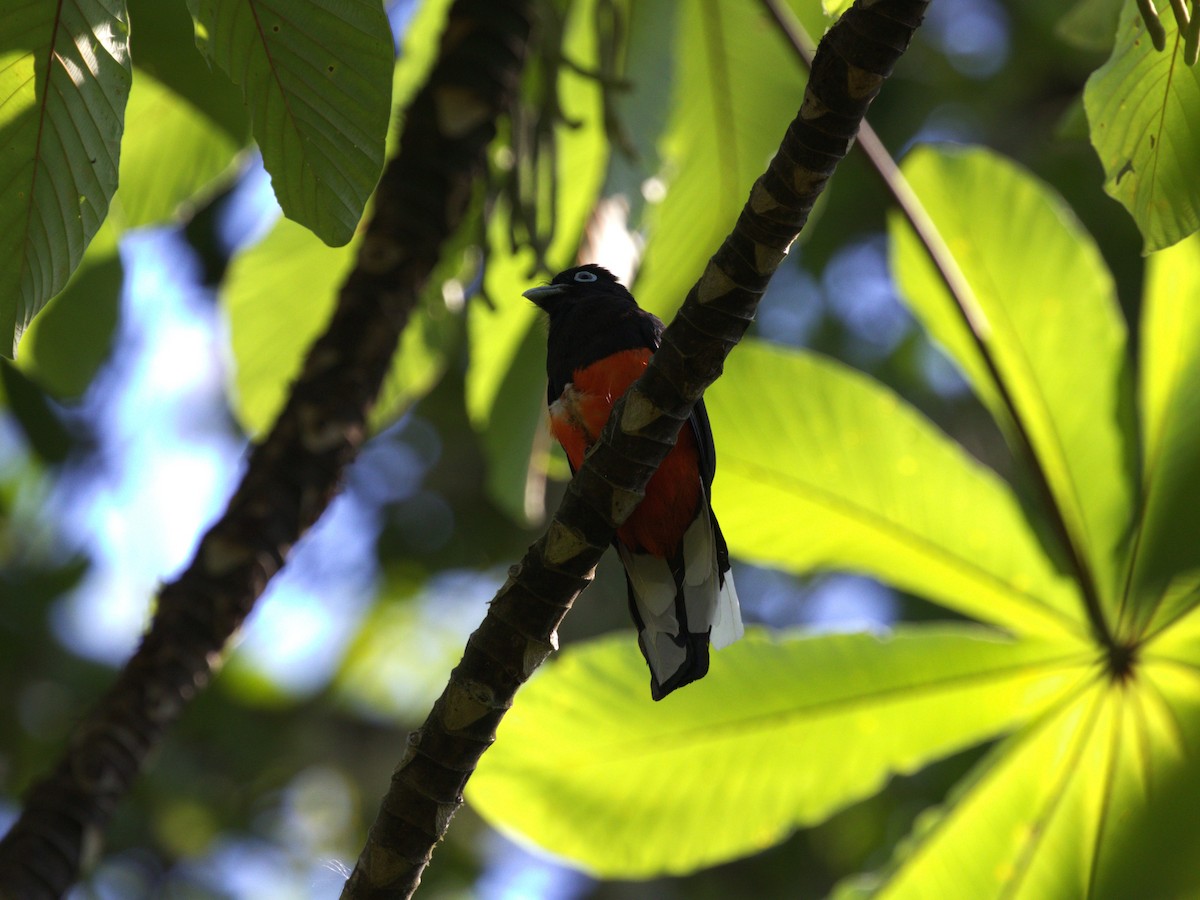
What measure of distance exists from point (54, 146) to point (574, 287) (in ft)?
5.64

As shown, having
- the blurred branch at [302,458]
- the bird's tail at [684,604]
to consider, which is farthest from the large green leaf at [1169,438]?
the blurred branch at [302,458]

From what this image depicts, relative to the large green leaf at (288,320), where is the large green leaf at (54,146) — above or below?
below

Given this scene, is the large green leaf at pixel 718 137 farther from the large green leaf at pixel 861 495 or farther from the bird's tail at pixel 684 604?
the bird's tail at pixel 684 604

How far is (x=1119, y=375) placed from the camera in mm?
2947

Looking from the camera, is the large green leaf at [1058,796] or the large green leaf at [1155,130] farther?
the large green leaf at [1058,796]

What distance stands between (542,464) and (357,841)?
4772 millimetres

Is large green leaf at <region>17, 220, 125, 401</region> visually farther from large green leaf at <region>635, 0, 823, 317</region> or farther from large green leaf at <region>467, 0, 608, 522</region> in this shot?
large green leaf at <region>635, 0, 823, 317</region>

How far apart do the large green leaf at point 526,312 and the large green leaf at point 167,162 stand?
85 centimetres

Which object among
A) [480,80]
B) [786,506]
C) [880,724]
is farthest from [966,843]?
[480,80]

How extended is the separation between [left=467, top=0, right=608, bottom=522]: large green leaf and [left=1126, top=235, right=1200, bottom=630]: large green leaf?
155 centimetres

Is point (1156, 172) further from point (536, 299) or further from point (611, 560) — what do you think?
point (611, 560)

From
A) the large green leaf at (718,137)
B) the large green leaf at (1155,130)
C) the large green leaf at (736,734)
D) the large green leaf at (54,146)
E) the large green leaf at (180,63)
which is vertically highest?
the large green leaf at (718,137)

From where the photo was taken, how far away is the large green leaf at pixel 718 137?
3.60 meters

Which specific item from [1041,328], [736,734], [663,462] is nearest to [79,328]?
[663,462]
